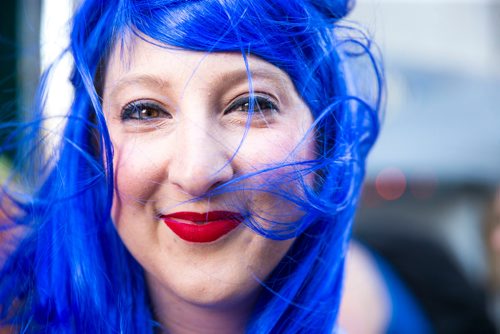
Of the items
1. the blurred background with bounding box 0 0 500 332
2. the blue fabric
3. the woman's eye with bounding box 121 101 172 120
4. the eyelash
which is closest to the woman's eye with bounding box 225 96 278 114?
the eyelash

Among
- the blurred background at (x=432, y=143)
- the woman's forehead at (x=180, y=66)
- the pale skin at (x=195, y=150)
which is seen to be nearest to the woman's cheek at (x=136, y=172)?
the pale skin at (x=195, y=150)

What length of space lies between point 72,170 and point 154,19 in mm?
313

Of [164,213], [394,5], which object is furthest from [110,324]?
[394,5]

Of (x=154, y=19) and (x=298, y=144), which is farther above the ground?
(x=154, y=19)

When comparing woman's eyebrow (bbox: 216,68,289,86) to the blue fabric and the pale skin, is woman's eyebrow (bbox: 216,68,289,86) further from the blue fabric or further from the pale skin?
the blue fabric

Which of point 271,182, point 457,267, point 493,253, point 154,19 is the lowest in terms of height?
point 457,267

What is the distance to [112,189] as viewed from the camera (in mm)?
856

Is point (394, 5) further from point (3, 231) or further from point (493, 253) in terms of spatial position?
point (3, 231)

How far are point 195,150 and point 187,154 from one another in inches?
0.5

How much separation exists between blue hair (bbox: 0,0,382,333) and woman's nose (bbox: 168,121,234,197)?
0.38 feet

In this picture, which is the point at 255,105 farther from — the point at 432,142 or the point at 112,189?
the point at 432,142

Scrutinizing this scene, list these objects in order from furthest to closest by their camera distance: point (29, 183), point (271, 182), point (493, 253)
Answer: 1. point (493, 253)
2. point (29, 183)
3. point (271, 182)

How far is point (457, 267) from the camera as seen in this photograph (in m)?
2.35

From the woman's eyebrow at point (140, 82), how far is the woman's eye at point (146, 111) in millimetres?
30
